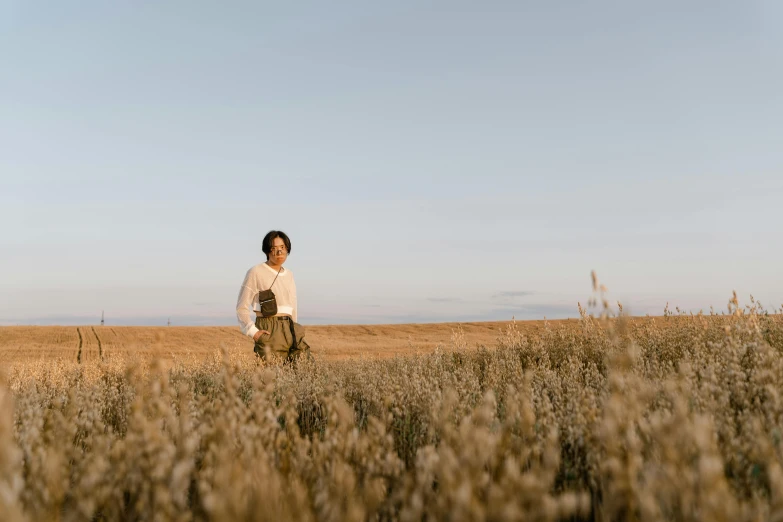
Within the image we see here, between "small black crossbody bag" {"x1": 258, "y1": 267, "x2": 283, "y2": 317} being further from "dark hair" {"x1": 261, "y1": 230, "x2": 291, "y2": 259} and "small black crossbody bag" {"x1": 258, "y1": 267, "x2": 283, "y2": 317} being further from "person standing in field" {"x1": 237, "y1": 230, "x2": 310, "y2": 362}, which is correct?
"dark hair" {"x1": 261, "y1": 230, "x2": 291, "y2": 259}

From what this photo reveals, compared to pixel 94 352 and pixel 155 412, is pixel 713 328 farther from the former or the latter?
pixel 94 352

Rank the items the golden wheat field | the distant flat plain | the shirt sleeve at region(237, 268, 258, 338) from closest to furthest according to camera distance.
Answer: the golden wheat field → the shirt sleeve at region(237, 268, 258, 338) → the distant flat plain

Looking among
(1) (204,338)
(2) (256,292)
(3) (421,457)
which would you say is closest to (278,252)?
(2) (256,292)

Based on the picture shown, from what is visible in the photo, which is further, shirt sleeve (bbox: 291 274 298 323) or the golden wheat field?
shirt sleeve (bbox: 291 274 298 323)

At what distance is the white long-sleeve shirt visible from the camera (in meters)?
7.29

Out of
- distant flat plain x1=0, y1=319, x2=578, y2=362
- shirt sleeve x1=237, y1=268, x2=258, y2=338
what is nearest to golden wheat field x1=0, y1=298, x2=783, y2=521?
shirt sleeve x1=237, y1=268, x2=258, y2=338


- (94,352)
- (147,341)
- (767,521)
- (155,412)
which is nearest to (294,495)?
(155,412)

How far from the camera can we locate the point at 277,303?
7.53 m

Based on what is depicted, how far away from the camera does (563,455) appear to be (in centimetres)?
274

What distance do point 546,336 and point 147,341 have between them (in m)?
20.3

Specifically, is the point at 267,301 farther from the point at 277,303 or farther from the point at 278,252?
the point at 278,252

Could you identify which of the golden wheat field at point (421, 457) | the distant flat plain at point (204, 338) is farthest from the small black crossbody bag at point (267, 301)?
the distant flat plain at point (204, 338)

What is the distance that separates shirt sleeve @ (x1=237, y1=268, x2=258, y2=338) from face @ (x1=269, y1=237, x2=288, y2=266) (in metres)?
0.38

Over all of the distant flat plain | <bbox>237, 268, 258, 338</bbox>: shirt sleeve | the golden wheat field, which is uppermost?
<bbox>237, 268, 258, 338</bbox>: shirt sleeve
